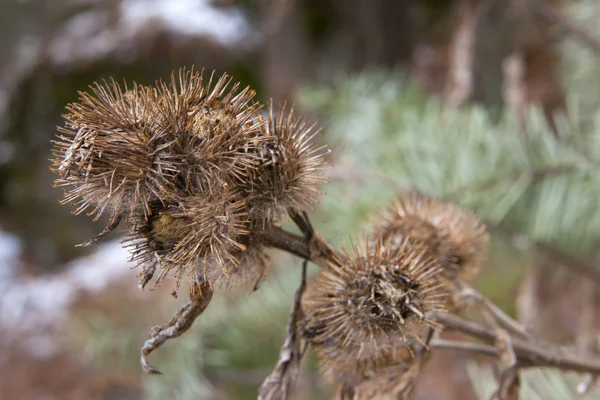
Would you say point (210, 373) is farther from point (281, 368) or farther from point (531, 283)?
point (281, 368)

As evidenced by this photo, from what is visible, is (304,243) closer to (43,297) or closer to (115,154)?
(115,154)

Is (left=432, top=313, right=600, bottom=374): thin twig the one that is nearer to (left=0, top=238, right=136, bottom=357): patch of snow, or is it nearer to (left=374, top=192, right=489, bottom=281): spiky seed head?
(left=374, top=192, right=489, bottom=281): spiky seed head

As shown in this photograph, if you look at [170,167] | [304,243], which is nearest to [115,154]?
[170,167]

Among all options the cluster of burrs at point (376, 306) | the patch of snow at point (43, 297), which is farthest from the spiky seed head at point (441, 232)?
the patch of snow at point (43, 297)

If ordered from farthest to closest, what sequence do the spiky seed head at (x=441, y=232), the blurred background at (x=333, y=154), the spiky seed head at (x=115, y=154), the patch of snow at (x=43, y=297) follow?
the patch of snow at (x=43, y=297)
the blurred background at (x=333, y=154)
the spiky seed head at (x=441, y=232)
the spiky seed head at (x=115, y=154)

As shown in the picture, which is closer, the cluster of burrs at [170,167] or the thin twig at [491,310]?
the cluster of burrs at [170,167]

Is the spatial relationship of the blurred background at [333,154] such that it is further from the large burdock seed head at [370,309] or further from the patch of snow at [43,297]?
the large burdock seed head at [370,309]

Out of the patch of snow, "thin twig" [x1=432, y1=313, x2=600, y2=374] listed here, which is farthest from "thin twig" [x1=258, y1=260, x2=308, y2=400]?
the patch of snow

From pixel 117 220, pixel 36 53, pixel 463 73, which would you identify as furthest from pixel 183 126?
pixel 36 53
